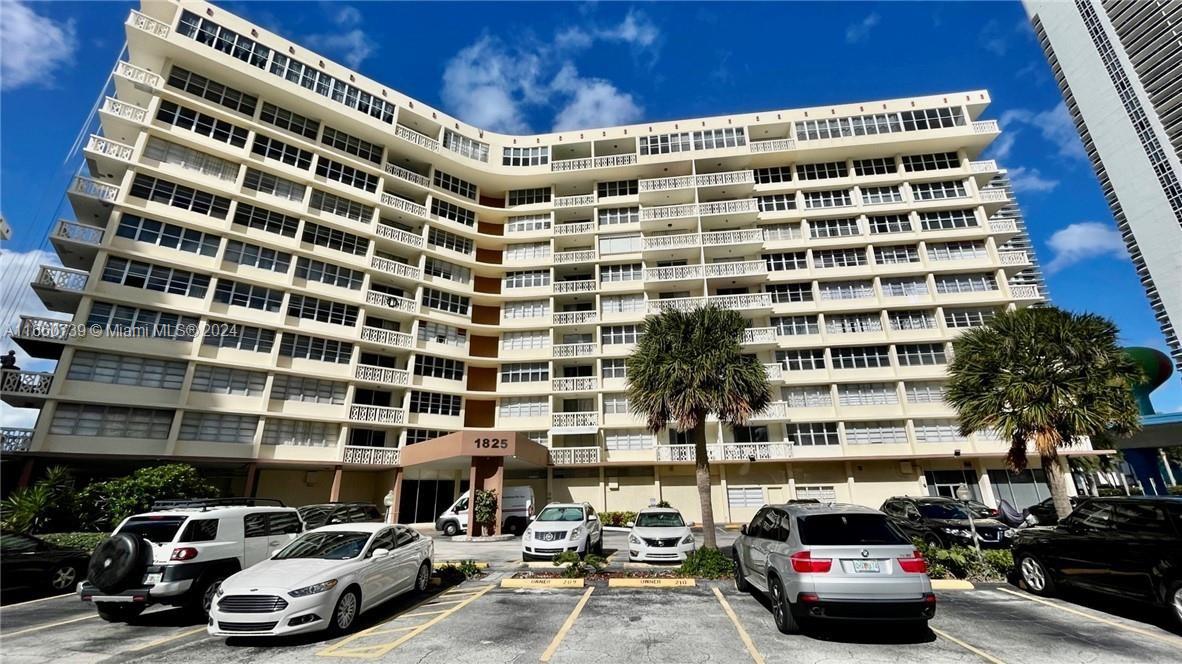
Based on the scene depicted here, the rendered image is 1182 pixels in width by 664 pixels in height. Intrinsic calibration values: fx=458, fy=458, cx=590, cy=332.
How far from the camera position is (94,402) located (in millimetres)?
21641

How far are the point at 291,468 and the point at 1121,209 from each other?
2688 inches

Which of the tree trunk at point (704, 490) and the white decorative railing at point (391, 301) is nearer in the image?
the tree trunk at point (704, 490)

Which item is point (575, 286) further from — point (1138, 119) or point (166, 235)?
point (1138, 119)

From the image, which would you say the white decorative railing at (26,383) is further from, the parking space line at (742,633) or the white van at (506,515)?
the parking space line at (742,633)

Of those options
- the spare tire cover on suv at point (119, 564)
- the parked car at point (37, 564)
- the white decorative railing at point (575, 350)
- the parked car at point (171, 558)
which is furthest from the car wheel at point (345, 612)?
the white decorative railing at point (575, 350)

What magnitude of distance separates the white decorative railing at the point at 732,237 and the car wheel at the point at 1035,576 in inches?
1064

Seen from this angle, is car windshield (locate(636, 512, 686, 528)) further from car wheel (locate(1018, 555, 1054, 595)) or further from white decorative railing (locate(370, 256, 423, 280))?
white decorative railing (locate(370, 256, 423, 280))

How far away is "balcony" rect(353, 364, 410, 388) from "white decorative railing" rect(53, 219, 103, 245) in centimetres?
1363

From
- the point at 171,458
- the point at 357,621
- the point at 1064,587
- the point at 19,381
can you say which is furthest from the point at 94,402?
the point at 1064,587

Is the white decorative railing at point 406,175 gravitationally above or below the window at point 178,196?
above

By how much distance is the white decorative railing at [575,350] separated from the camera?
113ft

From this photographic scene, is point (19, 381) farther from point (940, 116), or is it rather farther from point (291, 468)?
point (940, 116)

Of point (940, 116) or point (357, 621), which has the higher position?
point (940, 116)

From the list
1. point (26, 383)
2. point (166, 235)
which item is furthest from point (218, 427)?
point (166, 235)
